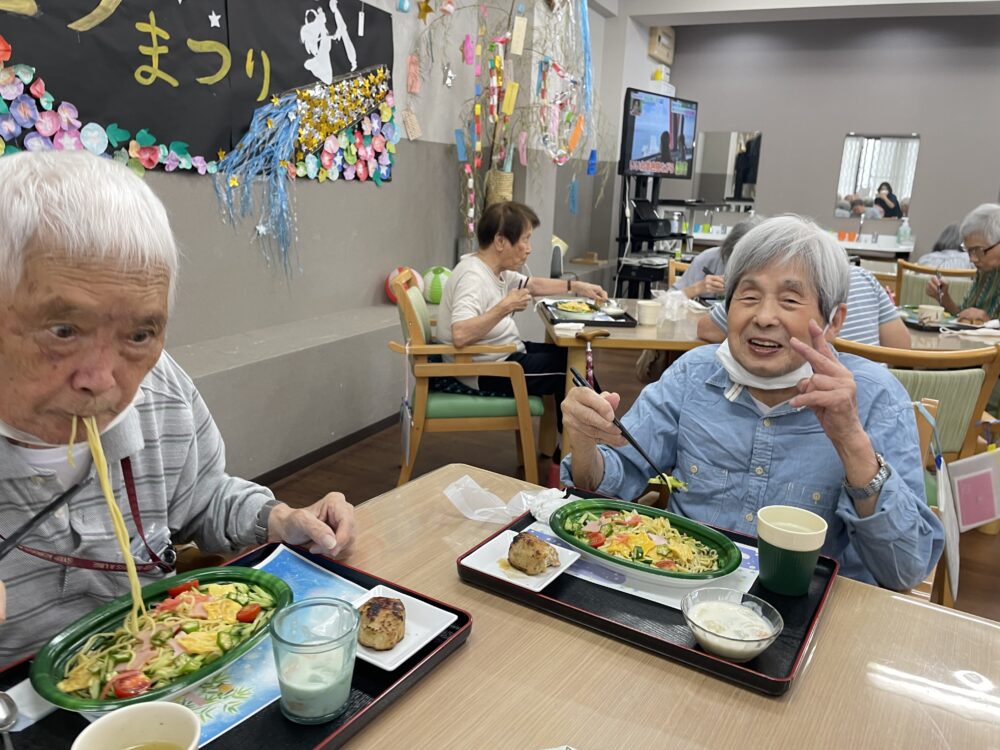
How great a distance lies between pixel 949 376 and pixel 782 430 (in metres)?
1.10

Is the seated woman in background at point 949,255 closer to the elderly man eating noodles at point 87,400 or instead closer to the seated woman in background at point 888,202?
the seated woman in background at point 888,202

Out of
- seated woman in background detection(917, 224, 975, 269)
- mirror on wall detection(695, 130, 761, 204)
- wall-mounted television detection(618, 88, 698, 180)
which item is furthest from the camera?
mirror on wall detection(695, 130, 761, 204)

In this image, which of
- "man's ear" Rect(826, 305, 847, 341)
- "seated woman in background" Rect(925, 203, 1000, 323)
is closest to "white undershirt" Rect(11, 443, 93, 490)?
"man's ear" Rect(826, 305, 847, 341)

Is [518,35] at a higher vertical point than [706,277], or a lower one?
higher

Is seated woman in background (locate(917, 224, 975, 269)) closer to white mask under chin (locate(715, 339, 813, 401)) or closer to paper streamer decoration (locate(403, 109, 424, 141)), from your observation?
paper streamer decoration (locate(403, 109, 424, 141))

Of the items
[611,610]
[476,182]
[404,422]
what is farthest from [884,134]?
[611,610]

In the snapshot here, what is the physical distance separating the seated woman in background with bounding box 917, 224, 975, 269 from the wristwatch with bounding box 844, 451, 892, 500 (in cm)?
417

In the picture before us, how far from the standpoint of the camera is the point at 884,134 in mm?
7250

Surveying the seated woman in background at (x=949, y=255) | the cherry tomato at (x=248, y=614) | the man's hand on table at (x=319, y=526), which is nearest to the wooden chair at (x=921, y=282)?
the seated woman in background at (x=949, y=255)

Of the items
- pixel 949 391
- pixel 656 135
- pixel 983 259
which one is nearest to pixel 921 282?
pixel 983 259

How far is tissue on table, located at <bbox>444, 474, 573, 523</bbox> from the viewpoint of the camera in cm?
126

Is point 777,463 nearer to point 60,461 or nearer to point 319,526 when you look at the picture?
point 319,526

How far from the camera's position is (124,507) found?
1076 millimetres

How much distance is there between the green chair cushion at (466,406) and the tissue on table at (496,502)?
5.06 feet
